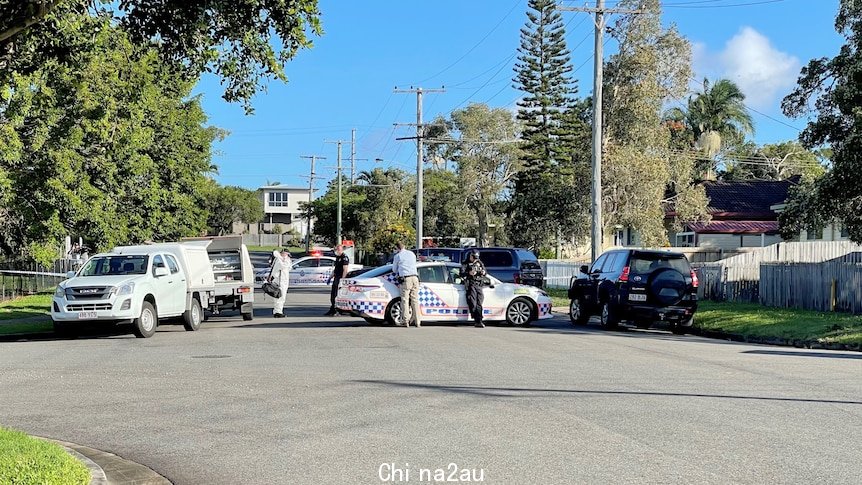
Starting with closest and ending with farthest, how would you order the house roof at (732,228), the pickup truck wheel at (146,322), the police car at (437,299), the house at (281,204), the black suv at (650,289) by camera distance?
the pickup truck wheel at (146,322) → the black suv at (650,289) → the police car at (437,299) → the house roof at (732,228) → the house at (281,204)

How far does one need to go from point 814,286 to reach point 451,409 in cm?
1745

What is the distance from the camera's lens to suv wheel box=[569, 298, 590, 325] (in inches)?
956

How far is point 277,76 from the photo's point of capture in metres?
12.2

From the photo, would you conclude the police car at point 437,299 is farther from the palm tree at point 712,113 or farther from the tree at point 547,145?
the palm tree at point 712,113

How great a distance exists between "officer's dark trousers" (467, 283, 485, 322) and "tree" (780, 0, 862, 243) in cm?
1041

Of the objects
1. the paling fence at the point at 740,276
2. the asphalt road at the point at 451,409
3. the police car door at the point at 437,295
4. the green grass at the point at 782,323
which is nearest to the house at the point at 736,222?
the paling fence at the point at 740,276

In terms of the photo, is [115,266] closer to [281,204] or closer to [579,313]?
[579,313]

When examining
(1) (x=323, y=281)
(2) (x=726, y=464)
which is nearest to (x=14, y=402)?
(2) (x=726, y=464)

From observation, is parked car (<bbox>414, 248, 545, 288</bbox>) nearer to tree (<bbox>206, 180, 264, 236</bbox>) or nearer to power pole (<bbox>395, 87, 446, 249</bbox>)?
power pole (<bbox>395, 87, 446, 249</bbox>)

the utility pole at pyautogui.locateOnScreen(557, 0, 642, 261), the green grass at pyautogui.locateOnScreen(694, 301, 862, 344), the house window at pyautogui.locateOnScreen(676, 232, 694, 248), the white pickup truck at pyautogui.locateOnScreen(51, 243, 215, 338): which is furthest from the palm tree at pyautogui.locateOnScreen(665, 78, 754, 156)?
the white pickup truck at pyautogui.locateOnScreen(51, 243, 215, 338)

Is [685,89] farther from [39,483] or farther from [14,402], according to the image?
[39,483]

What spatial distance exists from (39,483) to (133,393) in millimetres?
5251

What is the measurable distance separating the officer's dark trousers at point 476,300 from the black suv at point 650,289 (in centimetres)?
302

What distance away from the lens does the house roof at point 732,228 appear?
51.9 m
